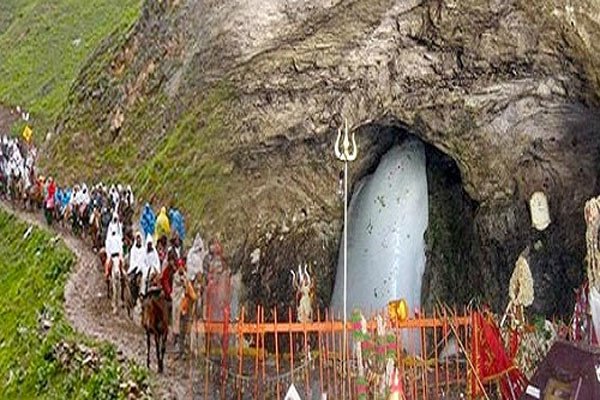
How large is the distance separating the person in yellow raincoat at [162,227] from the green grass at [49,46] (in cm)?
2671

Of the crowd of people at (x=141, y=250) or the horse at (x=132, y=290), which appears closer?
the crowd of people at (x=141, y=250)

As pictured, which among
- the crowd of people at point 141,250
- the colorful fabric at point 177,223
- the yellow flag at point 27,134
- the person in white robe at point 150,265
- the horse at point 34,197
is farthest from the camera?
the yellow flag at point 27,134

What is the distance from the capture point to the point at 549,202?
67.5 ft

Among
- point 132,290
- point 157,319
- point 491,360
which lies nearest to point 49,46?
point 132,290

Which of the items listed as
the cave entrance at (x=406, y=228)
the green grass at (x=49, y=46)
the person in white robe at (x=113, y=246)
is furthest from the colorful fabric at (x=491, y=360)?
the green grass at (x=49, y=46)

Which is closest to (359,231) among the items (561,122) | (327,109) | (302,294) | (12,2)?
(302,294)

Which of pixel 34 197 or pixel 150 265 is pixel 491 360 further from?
pixel 34 197

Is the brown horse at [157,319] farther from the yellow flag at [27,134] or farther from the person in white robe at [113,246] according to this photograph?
the yellow flag at [27,134]

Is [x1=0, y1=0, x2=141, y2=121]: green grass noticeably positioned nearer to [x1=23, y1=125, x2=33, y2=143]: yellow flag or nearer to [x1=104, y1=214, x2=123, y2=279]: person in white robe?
[x1=23, y1=125, x2=33, y2=143]: yellow flag

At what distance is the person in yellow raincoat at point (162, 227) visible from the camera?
22188 mm

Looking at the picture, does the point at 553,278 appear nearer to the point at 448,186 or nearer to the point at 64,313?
the point at 448,186

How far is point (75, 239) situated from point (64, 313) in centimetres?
677

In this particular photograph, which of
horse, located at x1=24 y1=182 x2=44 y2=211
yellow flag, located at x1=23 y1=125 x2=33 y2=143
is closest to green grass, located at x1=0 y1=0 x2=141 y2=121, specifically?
yellow flag, located at x1=23 y1=125 x2=33 y2=143

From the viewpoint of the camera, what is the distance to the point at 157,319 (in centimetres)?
1736
